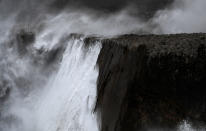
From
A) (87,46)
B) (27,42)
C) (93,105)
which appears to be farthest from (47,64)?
(93,105)

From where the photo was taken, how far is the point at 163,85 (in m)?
5.87

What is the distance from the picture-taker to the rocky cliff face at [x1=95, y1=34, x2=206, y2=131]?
567 centimetres

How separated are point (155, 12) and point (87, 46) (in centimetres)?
803

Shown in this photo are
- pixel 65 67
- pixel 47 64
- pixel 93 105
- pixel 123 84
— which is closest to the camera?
pixel 123 84

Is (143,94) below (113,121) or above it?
above

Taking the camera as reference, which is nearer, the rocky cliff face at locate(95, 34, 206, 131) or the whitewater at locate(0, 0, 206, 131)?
the rocky cliff face at locate(95, 34, 206, 131)

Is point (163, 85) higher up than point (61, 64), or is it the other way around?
point (163, 85)

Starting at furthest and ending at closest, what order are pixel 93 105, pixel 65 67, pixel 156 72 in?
pixel 65 67, pixel 93 105, pixel 156 72

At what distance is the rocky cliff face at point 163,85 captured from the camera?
5.67 metres

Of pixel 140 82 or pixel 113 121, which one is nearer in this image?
pixel 140 82

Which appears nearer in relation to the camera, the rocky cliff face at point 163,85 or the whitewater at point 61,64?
the rocky cliff face at point 163,85

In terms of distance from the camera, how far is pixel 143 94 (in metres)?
6.00

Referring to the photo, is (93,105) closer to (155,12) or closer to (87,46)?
(87,46)

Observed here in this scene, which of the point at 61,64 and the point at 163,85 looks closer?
the point at 163,85
